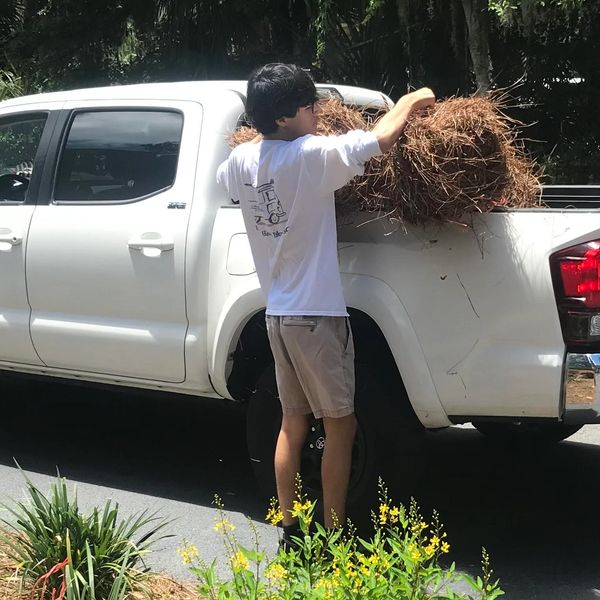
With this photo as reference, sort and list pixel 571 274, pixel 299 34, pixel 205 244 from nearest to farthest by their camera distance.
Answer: pixel 571 274 → pixel 205 244 → pixel 299 34

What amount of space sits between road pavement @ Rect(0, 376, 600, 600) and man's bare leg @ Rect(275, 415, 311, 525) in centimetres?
48

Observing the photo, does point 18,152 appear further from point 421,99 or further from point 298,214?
point 421,99

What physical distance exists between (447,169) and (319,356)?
2.82ft

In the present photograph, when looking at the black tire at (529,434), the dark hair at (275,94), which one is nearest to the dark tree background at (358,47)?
the black tire at (529,434)

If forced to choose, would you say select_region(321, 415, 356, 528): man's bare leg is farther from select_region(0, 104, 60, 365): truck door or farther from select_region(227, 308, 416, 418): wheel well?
select_region(0, 104, 60, 365): truck door

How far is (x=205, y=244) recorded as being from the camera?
426 cm

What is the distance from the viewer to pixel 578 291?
135 inches

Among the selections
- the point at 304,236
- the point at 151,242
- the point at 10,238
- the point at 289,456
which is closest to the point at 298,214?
the point at 304,236

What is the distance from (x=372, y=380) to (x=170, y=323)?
1.07 meters

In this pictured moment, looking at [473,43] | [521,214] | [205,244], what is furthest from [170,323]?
[473,43]

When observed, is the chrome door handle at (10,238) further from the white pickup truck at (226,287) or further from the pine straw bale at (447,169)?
the pine straw bale at (447,169)

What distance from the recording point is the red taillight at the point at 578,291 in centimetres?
340

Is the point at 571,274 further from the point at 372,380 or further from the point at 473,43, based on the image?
the point at 473,43

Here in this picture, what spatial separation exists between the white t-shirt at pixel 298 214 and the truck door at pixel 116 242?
754mm
